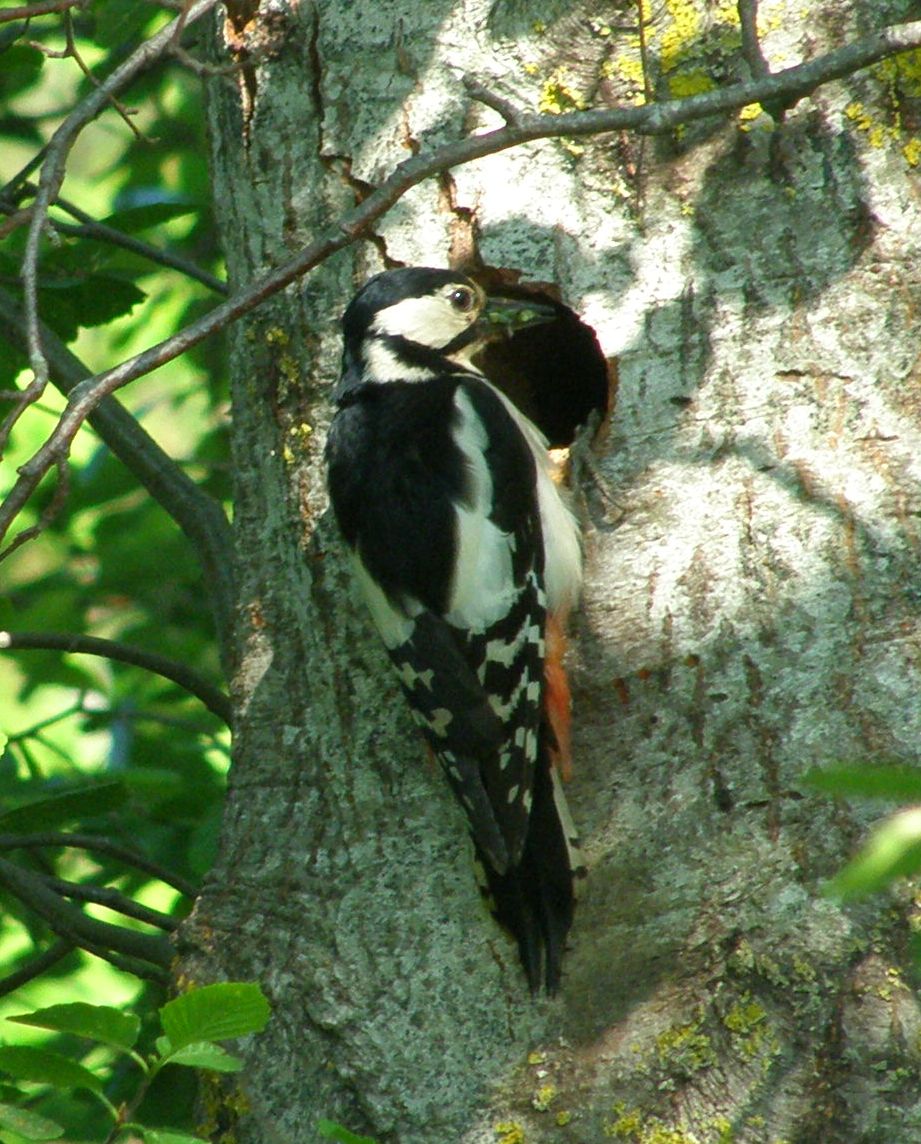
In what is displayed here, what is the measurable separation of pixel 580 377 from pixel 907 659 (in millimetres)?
1236

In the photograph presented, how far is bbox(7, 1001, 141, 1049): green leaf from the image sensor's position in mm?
1763

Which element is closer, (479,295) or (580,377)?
(479,295)

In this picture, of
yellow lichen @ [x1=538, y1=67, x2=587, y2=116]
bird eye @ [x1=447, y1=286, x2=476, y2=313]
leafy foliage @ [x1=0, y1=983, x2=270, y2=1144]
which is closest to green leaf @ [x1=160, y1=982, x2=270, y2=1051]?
leafy foliage @ [x1=0, y1=983, x2=270, y2=1144]

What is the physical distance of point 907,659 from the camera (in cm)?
248

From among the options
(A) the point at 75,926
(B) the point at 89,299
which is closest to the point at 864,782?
(A) the point at 75,926

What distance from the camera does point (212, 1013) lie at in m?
1.70

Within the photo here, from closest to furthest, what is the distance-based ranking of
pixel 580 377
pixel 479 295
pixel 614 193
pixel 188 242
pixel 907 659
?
pixel 907 659
pixel 614 193
pixel 479 295
pixel 580 377
pixel 188 242

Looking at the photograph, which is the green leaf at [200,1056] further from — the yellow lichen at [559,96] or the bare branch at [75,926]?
the yellow lichen at [559,96]

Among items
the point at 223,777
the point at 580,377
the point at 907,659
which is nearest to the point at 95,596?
the point at 223,777

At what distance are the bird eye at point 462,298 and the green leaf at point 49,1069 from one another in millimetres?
1758

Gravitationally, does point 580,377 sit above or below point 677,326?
above

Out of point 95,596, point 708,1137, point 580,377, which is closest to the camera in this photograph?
point 708,1137

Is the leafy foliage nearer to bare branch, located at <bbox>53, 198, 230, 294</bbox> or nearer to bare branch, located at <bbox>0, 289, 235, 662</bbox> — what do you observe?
bare branch, located at <bbox>0, 289, 235, 662</bbox>

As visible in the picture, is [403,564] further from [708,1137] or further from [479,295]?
[708,1137]
